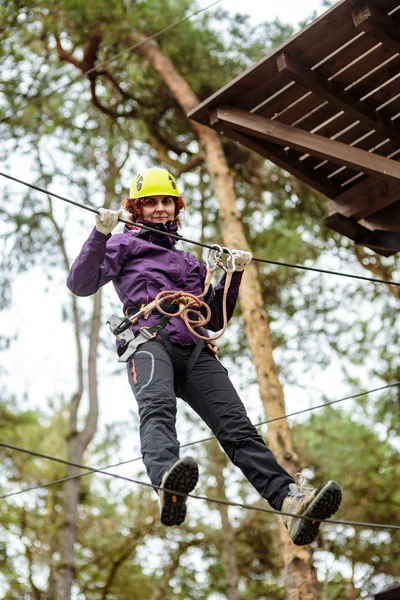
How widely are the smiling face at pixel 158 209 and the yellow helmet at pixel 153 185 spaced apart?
4 cm

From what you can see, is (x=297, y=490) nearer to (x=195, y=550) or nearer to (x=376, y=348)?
(x=376, y=348)

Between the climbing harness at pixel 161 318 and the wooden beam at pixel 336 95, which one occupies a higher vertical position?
the wooden beam at pixel 336 95

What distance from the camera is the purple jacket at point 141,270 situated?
372 cm

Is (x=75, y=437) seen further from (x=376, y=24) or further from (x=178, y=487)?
(x=178, y=487)

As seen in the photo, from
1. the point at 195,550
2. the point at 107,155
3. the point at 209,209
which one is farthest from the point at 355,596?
the point at 107,155

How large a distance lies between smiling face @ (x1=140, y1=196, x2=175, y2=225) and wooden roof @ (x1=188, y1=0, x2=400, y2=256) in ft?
4.43

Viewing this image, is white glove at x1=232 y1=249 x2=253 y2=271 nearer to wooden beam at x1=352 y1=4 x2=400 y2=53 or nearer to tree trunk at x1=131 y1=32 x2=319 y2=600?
wooden beam at x1=352 y1=4 x2=400 y2=53

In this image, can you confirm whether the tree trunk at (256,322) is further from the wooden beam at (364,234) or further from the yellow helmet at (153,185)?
the yellow helmet at (153,185)

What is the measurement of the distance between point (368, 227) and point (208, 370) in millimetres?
2986

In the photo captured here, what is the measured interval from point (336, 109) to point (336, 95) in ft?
1.39

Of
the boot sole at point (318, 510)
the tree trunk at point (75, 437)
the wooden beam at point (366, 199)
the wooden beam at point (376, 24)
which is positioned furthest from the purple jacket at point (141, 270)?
the tree trunk at point (75, 437)

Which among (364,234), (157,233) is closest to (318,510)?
(157,233)

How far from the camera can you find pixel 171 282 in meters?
3.92

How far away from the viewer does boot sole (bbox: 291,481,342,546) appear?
3.25 m
